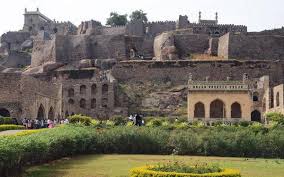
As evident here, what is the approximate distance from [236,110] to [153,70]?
56.2 ft

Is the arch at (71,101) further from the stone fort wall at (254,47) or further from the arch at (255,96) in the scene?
the stone fort wall at (254,47)

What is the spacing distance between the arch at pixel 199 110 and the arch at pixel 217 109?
871mm

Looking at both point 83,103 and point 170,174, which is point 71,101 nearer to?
point 83,103

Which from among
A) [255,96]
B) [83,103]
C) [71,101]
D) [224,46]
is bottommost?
[83,103]

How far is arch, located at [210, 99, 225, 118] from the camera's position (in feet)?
173

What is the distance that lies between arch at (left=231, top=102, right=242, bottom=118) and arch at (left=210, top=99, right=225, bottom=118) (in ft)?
2.82

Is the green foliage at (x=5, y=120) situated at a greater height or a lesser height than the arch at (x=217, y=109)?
lesser

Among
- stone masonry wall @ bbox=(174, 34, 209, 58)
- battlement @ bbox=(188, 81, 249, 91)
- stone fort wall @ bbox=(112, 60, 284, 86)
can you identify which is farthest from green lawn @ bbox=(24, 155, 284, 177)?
stone masonry wall @ bbox=(174, 34, 209, 58)

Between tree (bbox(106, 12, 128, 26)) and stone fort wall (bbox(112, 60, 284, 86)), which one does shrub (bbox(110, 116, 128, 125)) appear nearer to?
stone fort wall (bbox(112, 60, 284, 86))

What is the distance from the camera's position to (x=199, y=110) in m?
52.9

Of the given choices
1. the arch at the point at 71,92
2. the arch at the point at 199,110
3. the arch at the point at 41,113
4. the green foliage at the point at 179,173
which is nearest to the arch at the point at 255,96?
the arch at the point at 199,110

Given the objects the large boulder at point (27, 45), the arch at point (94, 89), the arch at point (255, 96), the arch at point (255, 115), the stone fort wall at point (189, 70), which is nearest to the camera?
the arch at point (255, 115)

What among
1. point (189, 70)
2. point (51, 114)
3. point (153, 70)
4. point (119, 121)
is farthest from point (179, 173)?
point (153, 70)

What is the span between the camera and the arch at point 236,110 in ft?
172
